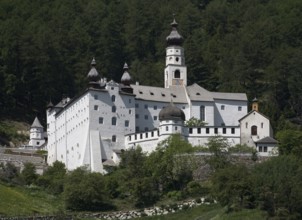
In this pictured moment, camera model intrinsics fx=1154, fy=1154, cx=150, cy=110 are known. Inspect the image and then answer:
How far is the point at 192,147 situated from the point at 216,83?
30549mm

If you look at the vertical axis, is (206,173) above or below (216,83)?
below

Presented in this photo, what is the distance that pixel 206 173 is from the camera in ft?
299

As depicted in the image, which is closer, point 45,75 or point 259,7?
point 45,75

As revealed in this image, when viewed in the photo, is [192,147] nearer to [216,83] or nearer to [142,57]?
[216,83]

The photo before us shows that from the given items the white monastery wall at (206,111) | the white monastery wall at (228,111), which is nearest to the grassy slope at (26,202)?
the white monastery wall at (206,111)

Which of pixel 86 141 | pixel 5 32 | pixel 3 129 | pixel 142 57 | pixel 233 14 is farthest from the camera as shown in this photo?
pixel 233 14

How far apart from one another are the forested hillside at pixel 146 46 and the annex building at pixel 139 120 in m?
5.73

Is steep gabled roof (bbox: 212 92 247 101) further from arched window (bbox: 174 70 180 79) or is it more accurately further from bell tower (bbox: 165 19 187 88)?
arched window (bbox: 174 70 180 79)

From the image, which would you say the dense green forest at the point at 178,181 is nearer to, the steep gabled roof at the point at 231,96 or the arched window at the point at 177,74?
the steep gabled roof at the point at 231,96

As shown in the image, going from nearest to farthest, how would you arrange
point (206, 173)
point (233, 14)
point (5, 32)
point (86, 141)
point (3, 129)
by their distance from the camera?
point (206, 173)
point (86, 141)
point (3, 129)
point (5, 32)
point (233, 14)

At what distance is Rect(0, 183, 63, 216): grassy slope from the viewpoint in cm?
7888

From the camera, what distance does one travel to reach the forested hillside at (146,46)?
389 feet

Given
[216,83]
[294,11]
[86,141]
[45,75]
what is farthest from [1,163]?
[294,11]

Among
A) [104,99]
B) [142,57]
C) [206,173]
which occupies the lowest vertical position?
[206,173]
